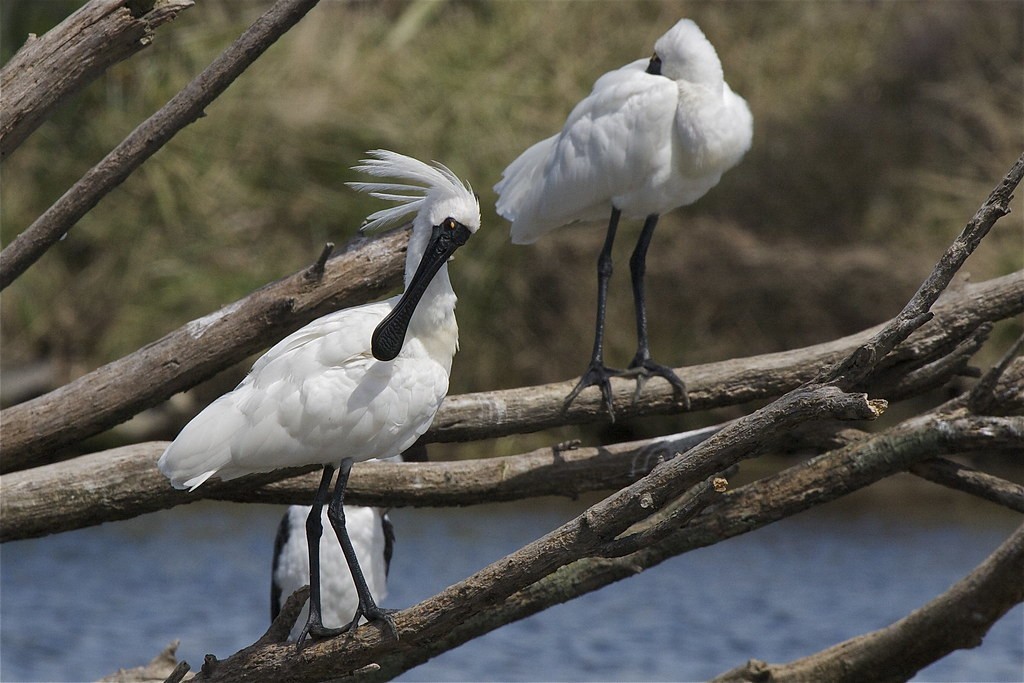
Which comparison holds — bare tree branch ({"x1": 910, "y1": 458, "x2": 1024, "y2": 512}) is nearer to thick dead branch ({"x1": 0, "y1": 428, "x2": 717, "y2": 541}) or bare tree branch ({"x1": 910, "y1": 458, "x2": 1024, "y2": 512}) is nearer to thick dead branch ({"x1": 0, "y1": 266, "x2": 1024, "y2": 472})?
thick dead branch ({"x1": 0, "y1": 266, "x2": 1024, "y2": 472})

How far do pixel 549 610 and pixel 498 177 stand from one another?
5386 millimetres

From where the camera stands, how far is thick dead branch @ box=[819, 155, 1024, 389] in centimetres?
315

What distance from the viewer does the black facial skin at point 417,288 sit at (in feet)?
13.0

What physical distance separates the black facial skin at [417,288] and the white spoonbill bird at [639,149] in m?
1.57

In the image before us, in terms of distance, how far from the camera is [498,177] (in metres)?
13.5

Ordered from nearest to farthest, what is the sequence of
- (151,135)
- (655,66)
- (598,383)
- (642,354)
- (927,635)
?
(927,635)
(151,135)
(598,383)
(642,354)
(655,66)

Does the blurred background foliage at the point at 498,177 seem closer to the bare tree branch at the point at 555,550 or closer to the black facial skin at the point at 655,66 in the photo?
the black facial skin at the point at 655,66

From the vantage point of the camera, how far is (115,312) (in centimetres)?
1317

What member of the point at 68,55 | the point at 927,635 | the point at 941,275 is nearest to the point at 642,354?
the point at 927,635

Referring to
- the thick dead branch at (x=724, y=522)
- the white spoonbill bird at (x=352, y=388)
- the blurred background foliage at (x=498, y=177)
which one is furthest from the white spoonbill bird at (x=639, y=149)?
the blurred background foliage at (x=498, y=177)

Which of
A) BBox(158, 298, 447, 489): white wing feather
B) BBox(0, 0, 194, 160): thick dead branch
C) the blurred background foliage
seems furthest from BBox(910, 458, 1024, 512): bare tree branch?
the blurred background foliage

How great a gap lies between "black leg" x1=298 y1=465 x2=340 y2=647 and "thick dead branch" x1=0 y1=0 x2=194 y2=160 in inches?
53.2

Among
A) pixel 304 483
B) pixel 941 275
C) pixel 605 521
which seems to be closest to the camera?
pixel 941 275

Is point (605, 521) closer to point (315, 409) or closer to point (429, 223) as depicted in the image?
point (315, 409)
